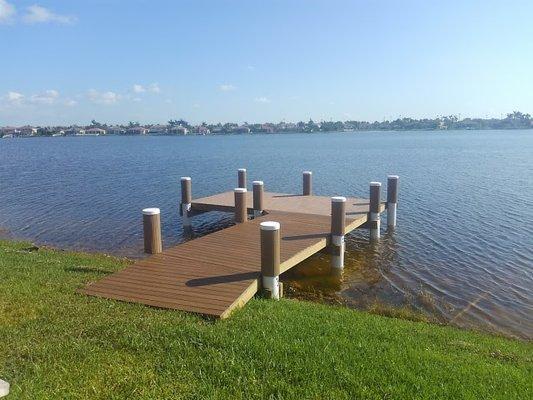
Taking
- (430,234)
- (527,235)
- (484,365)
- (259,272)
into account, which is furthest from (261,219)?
(527,235)

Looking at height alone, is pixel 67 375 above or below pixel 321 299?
above

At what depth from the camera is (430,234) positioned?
16625 millimetres

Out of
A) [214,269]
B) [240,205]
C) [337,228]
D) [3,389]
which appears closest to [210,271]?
[214,269]

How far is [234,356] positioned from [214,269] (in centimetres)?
354

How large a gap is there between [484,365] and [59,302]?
20.4 ft

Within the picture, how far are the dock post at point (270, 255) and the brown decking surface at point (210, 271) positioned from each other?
23 centimetres

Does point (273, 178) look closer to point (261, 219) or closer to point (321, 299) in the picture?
point (261, 219)

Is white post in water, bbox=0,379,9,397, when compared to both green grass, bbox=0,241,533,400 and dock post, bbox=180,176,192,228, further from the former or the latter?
dock post, bbox=180,176,192,228

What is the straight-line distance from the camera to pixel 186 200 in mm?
16891

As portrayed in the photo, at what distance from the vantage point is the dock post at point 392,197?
1665 centimetres

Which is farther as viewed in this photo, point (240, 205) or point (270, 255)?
point (240, 205)

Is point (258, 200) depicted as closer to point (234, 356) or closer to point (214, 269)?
point (214, 269)

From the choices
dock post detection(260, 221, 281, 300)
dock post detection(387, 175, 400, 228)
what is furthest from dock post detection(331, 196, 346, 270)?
dock post detection(387, 175, 400, 228)

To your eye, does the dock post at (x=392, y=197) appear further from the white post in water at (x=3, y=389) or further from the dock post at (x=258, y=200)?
the white post in water at (x=3, y=389)
